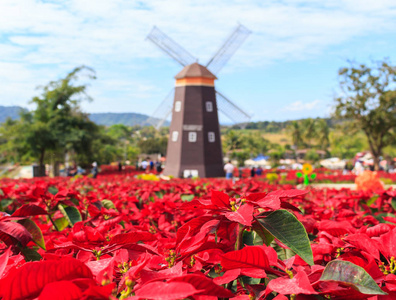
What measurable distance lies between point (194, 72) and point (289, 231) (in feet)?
73.5

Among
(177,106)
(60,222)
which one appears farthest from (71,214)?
(177,106)

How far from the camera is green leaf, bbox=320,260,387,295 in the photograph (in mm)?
861

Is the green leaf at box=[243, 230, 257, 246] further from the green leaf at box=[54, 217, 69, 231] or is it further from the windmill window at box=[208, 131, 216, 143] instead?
the windmill window at box=[208, 131, 216, 143]

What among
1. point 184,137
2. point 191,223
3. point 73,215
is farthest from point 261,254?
point 184,137

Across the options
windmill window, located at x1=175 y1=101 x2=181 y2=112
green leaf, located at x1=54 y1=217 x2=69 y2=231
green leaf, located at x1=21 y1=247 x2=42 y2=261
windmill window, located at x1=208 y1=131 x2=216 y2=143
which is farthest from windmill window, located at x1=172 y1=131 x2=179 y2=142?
green leaf, located at x1=21 y1=247 x2=42 y2=261

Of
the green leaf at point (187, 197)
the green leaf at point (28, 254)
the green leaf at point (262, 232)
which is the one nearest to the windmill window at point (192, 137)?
the green leaf at point (187, 197)

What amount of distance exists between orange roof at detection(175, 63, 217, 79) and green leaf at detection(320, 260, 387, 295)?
73.2 ft

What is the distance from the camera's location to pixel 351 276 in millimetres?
893

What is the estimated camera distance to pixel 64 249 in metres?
1.31

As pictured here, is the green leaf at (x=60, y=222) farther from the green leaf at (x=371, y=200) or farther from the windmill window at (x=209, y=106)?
the windmill window at (x=209, y=106)

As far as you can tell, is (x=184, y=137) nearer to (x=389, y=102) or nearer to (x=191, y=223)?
(x=389, y=102)

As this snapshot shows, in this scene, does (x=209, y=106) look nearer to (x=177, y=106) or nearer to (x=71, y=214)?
(x=177, y=106)

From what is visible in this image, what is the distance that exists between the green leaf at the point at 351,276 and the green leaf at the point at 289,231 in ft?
0.31

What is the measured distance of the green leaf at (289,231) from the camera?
103cm
